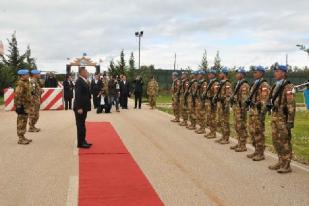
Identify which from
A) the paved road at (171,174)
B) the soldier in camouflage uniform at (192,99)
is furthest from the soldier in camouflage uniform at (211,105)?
the soldier in camouflage uniform at (192,99)

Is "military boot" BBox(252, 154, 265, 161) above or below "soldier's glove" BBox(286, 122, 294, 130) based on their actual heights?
below

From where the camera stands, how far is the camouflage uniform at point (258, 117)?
9.38 meters

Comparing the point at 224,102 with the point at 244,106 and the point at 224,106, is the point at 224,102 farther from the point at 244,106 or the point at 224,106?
the point at 244,106

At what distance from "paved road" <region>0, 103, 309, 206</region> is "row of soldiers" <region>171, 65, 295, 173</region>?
0.43 metres

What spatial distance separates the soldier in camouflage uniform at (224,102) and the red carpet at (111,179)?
8.87 feet

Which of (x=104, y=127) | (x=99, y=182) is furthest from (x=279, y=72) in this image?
(x=104, y=127)

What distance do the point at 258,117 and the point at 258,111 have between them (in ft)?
0.42

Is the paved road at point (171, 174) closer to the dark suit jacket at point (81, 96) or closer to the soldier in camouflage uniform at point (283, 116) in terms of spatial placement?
the soldier in camouflage uniform at point (283, 116)

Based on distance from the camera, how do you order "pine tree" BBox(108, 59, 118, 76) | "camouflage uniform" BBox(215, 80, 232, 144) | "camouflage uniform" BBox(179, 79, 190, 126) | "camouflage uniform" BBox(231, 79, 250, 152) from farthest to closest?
"pine tree" BBox(108, 59, 118, 76) → "camouflage uniform" BBox(179, 79, 190, 126) → "camouflage uniform" BBox(215, 80, 232, 144) → "camouflage uniform" BBox(231, 79, 250, 152)

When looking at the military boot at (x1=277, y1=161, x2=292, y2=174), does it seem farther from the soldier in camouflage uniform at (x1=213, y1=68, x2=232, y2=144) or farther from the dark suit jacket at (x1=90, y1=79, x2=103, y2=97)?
the dark suit jacket at (x1=90, y1=79, x2=103, y2=97)

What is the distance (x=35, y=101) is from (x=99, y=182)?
760 cm

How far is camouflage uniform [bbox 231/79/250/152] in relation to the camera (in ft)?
34.0

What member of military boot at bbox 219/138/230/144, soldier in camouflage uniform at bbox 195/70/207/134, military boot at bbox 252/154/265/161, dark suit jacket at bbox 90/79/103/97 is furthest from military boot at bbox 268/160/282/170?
dark suit jacket at bbox 90/79/103/97

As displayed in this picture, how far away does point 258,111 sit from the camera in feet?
31.1
